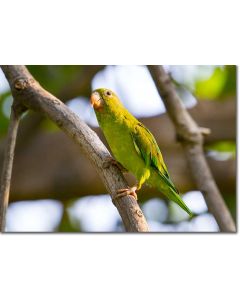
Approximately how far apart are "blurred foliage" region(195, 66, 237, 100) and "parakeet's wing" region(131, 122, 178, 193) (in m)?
0.54

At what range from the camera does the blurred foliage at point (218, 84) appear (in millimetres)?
2746

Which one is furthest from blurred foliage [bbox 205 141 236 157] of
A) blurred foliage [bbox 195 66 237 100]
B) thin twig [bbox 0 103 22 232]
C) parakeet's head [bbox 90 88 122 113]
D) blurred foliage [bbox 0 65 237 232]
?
thin twig [bbox 0 103 22 232]

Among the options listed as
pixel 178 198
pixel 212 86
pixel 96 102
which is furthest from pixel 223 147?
pixel 96 102

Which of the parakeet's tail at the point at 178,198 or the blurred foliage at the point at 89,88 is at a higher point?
the blurred foliage at the point at 89,88

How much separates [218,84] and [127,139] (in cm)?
82

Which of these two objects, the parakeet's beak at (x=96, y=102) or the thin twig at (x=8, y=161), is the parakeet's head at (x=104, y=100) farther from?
the thin twig at (x=8, y=161)

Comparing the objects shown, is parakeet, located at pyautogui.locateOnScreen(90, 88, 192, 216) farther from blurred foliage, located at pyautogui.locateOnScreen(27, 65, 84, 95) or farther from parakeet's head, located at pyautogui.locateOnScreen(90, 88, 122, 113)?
blurred foliage, located at pyautogui.locateOnScreen(27, 65, 84, 95)

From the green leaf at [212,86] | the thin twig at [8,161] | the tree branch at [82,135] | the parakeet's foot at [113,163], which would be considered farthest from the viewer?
the green leaf at [212,86]

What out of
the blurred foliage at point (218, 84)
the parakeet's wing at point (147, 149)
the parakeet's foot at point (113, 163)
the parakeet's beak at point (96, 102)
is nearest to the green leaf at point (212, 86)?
the blurred foliage at point (218, 84)

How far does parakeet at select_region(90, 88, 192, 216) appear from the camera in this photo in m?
2.38

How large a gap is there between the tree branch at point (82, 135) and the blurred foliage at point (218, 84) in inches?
33.0

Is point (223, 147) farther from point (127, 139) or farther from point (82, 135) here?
point (82, 135)

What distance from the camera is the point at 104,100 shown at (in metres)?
2.44
